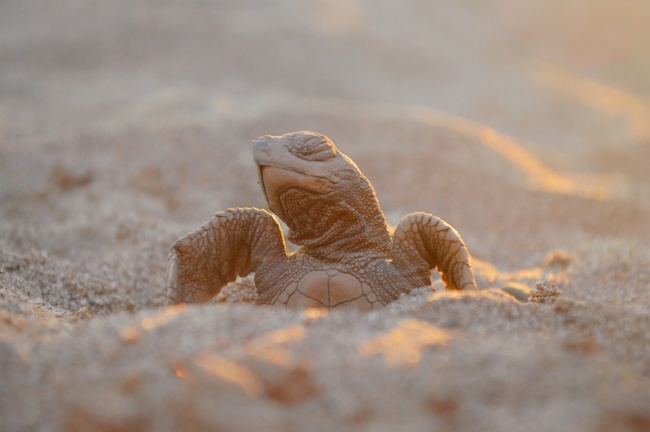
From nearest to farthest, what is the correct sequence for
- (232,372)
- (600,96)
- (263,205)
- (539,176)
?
(232,372)
(263,205)
(539,176)
(600,96)

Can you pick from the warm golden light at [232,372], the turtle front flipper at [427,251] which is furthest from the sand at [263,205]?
the turtle front flipper at [427,251]

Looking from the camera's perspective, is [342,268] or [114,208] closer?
[342,268]

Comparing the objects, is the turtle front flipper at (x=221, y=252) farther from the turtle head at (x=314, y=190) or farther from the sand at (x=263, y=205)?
the sand at (x=263, y=205)

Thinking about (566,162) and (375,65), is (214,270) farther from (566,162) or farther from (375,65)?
(375,65)

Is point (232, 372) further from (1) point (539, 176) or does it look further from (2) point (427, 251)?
(1) point (539, 176)

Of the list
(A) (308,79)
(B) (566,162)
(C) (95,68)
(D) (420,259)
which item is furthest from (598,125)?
(D) (420,259)

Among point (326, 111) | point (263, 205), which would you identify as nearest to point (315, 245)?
point (263, 205)
